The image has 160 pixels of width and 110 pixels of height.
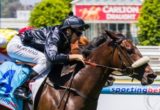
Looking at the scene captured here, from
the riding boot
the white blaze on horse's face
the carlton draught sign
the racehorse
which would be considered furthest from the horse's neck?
the carlton draught sign

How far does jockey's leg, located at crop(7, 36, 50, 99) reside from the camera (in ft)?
19.0

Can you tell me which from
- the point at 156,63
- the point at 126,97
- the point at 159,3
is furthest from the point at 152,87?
the point at 159,3

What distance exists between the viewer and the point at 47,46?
5598 millimetres

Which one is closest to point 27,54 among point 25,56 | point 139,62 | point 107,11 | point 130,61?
point 25,56

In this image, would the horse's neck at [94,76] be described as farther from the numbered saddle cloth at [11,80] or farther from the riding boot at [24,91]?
the numbered saddle cloth at [11,80]

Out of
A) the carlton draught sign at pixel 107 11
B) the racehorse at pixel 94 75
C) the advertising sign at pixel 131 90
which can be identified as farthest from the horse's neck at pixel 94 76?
the carlton draught sign at pixel 107 11

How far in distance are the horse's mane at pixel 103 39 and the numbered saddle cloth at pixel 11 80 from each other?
0.74m

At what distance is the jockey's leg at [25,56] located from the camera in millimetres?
5805

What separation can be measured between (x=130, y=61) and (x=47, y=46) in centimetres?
80

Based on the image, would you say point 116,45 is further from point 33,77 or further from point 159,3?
point 159,3

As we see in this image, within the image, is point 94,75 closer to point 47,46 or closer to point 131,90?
point 47,46

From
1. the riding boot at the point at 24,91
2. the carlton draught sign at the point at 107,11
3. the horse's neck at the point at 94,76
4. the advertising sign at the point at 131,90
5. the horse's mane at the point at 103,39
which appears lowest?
the carlton draught sign at the point at 107,11

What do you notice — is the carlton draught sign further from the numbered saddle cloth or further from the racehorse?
the racehorse

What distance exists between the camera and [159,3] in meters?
20.4
